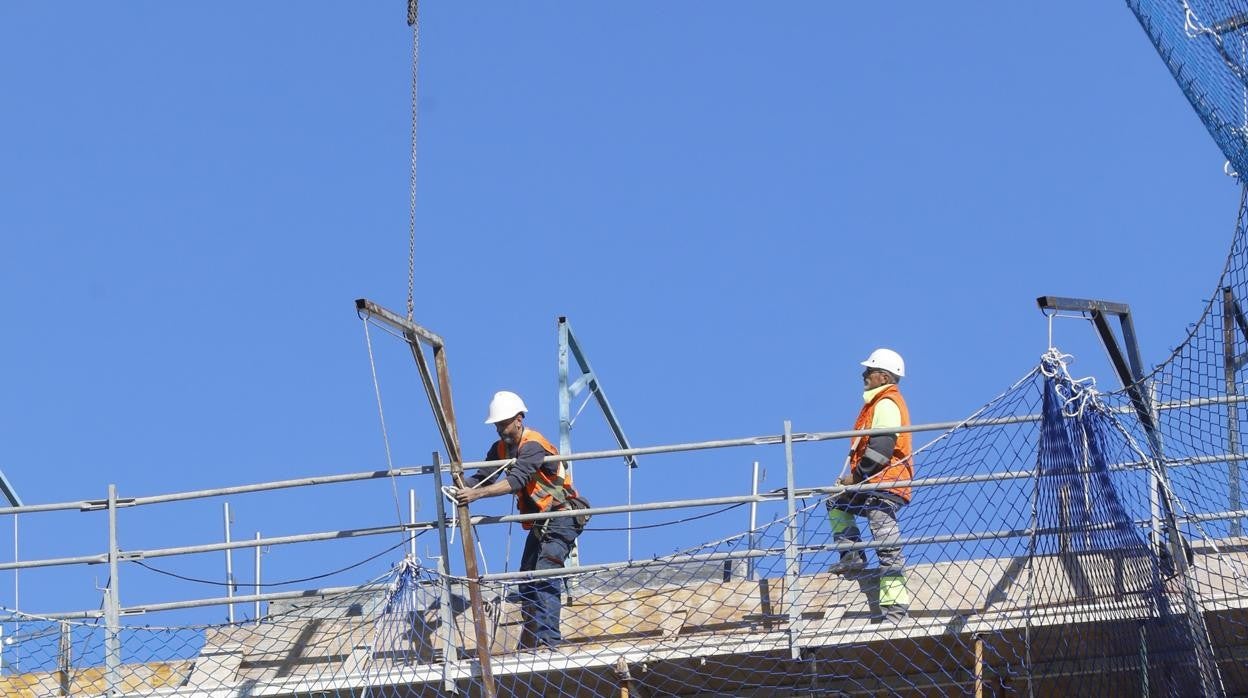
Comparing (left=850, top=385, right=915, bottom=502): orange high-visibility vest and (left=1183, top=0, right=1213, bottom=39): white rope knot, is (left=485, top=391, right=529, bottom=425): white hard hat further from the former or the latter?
(left=1183, top=0, right=1213, bottom=39): white rope knot

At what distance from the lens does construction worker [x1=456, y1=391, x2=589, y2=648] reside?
1583 cm

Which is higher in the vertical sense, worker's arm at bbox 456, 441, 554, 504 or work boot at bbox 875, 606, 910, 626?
worker's arm at bbox 456, 441, 554, 504

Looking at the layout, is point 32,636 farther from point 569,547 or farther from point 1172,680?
point 1172,680

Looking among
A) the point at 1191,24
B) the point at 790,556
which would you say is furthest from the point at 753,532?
the point at 1191,24

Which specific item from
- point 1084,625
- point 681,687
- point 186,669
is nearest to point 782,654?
point 681,687

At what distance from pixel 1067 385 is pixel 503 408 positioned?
408cm

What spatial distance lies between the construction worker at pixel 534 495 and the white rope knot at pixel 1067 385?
11.8 ft

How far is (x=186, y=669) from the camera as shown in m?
16.9

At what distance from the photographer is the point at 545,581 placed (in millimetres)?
15844

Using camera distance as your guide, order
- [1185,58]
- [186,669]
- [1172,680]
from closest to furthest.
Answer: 1. [1172,680]
2. [1185,58]
3. [186,669]

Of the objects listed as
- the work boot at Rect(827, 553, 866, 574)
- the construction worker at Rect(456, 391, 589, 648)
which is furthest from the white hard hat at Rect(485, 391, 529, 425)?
the work boot at Rect(827, 553, 866, 574)

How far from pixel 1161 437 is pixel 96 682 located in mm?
7938

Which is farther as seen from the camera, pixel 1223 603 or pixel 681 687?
pixel 681 687

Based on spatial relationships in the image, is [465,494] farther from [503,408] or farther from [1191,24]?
[1191,24]
